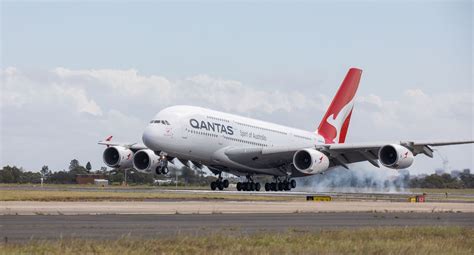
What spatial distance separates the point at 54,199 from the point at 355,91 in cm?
3534

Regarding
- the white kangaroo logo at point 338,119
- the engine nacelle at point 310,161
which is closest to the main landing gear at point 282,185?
the engine nacelle at point 310,161

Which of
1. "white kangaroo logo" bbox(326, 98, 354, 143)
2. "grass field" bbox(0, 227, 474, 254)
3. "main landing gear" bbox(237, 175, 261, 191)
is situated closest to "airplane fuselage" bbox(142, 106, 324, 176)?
"main landing gear" bbox(237, 175, 261, 191)

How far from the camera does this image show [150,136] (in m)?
58.2

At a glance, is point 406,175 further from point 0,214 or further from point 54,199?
point 0,214

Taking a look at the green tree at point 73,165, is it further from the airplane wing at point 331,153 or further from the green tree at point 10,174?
the airplane wing at point 331,153

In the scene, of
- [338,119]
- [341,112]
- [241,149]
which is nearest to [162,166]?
[241,149]

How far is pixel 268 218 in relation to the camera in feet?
106

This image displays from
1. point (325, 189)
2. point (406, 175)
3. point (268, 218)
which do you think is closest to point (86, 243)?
point (268, 218)

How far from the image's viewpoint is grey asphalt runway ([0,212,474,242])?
23.0 meters

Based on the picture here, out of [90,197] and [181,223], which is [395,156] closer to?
[90,197]

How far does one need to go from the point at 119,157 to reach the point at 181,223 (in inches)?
1567

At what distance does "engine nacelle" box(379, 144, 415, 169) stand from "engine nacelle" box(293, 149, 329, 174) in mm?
3928

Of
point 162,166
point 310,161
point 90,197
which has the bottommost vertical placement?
point 90,197

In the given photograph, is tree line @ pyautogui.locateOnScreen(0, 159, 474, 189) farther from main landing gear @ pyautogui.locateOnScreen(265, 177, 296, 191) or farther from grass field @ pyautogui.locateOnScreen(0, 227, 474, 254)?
grass field @ pyautogui.locateOnScreen(0, 227, 474, 254)
